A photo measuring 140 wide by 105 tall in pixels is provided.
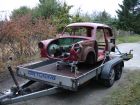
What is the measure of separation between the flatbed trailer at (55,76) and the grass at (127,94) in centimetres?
45

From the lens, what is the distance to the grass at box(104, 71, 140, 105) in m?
7.53

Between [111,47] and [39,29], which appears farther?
[39,29]

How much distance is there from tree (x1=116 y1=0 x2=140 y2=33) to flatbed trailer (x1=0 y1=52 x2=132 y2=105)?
3515 centimetres

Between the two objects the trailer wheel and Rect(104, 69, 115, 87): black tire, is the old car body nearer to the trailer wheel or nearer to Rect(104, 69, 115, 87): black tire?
Rect(104, 69, 115, 87): black tire

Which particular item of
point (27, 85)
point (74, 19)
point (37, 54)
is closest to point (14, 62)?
point (37, 54)

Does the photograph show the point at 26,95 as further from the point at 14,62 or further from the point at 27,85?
the point at 14,62

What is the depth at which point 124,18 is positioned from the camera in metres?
45.1

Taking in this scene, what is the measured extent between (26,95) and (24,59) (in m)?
5.90

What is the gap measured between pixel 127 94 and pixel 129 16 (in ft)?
126

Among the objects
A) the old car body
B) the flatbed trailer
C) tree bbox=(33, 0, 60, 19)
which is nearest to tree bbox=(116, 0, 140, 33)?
Result: tree bbox=(33, 0, 60, 19)

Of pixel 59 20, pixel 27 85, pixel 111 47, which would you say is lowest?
pixel 27 85

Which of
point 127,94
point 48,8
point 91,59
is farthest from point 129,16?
point 127,94

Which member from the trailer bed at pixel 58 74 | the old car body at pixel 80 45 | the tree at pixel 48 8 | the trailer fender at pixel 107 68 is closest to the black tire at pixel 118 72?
the trailer fender at pixel 107 68

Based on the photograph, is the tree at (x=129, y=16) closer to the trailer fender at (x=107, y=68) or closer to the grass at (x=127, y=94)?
the grass at (x=127, y=94)
